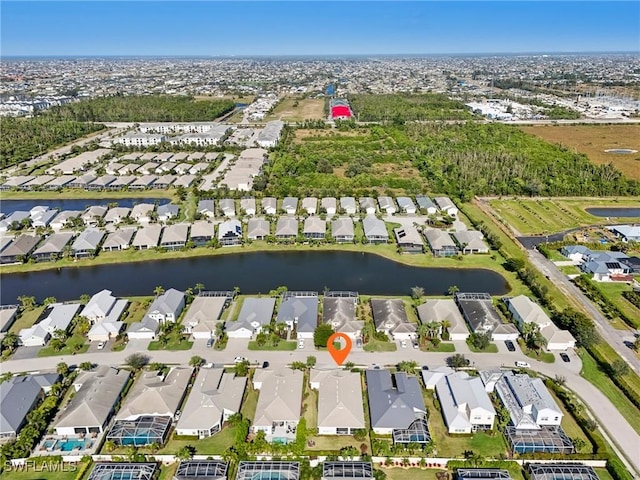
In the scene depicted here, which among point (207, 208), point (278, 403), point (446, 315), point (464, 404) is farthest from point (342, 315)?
point (207, 208)

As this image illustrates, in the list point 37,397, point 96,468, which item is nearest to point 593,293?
point 96,468

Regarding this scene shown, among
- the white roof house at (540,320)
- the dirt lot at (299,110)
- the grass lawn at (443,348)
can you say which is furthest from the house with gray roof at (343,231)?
the dirt lot at (299,110)

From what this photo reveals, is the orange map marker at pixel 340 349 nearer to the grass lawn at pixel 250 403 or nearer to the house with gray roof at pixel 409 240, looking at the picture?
the grass lawn at pixel 250 403

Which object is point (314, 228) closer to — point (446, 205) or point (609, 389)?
point (446, 205)

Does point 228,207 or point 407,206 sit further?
point 407,206

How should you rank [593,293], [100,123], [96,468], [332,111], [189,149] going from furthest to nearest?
[332,111]
[100,123]
[189,149]
[593,293]
[96,468]

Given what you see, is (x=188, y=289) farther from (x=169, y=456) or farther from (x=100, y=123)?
(x=100, y=123)

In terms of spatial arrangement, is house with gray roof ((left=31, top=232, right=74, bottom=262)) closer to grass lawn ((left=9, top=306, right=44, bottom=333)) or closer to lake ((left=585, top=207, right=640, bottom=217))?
grass lawn ((left=9, top=306, right=44, bottom=333))
